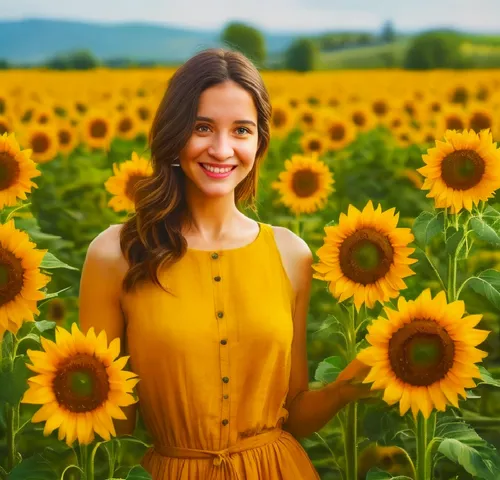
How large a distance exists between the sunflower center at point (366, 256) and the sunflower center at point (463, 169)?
0.90ft

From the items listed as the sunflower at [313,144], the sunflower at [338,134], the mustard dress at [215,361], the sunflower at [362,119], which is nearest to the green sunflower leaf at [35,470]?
the mustard dress at [215,361]

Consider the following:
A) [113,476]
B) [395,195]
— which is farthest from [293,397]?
[395,195]

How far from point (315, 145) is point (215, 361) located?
467cm

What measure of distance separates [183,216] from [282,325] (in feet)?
1.08

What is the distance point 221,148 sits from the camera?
2.33 m

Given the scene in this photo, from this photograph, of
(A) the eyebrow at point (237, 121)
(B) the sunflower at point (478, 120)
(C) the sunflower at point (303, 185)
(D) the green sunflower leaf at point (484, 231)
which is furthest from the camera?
(B) the sunflower at point (478, 120)

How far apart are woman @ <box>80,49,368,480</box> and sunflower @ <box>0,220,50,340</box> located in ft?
0.46

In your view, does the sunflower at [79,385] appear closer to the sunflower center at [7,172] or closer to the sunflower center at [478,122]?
the sunflower center at [7,172]

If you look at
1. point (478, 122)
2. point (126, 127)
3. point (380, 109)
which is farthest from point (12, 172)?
point (380, 109)

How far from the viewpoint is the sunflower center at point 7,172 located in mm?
3098

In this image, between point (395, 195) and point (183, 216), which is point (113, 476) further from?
point (395, 195)

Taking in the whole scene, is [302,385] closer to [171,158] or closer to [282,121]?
[171,158]

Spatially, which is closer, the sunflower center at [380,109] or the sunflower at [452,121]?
the sunflower at [452,121]

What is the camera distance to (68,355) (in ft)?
6.77
